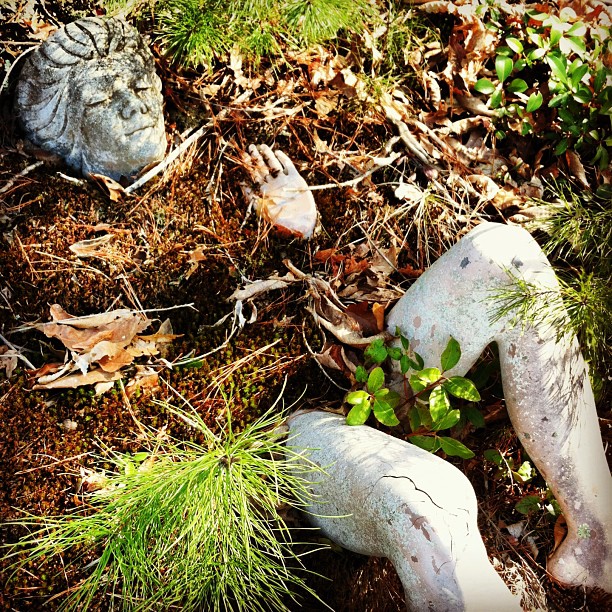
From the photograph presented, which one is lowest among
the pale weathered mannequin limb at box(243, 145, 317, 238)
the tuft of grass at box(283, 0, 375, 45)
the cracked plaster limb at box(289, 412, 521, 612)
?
the cracked plaster limb at box(289, 412, 521, 612)

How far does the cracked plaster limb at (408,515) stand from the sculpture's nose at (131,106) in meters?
1.21

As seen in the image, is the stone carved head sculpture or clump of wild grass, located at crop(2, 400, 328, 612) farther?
the stone carved head sculpture

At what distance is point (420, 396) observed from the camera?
6.21 ft

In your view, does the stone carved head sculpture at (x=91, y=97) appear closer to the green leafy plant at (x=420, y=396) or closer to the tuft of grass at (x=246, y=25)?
the tuft of grass at (x=246, y=25)

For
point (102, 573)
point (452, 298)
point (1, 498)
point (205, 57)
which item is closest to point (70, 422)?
point (1, 498)

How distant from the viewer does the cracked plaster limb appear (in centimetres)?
142

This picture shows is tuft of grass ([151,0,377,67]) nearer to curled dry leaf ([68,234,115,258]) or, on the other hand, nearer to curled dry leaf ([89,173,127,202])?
curled dry leaf ([89,173,127,202])

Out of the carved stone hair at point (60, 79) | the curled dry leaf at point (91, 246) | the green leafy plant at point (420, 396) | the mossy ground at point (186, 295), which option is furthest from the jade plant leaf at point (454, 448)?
the carved stone hair at point (60, 79)

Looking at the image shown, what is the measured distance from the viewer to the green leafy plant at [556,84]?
2.50 m

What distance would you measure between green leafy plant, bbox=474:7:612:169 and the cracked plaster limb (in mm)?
1547

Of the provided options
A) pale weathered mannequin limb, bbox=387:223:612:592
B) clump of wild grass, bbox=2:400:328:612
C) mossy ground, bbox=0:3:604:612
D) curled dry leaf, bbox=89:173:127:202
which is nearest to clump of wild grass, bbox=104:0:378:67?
mossy ground, bbox=0:3:604:612

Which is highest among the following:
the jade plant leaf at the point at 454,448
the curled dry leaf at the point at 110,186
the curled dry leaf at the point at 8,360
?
the curled dry leaf at the point at 110,186

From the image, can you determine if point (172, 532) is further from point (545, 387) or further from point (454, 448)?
point (545, 387)

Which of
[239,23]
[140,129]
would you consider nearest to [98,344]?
[140,129]
